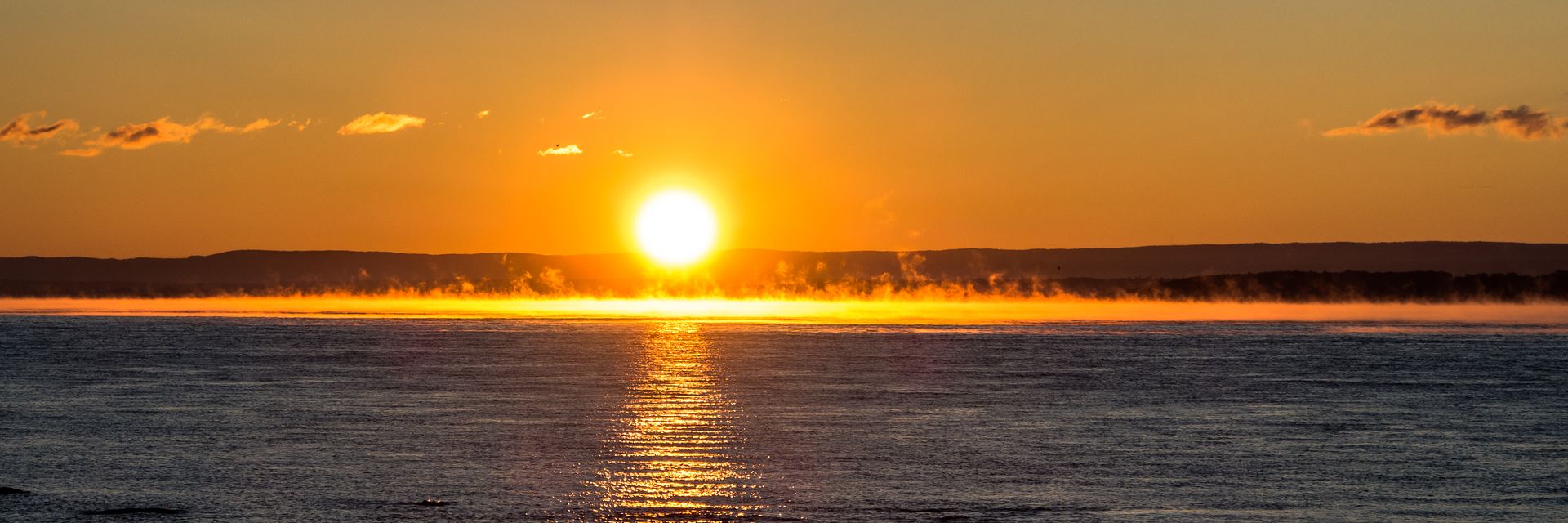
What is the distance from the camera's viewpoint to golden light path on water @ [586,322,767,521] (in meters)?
25.6

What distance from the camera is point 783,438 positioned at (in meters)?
36.7

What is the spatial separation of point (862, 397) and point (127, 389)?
25.0m

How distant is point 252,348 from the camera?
9338cm

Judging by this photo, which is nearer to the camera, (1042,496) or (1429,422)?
(1042,496)

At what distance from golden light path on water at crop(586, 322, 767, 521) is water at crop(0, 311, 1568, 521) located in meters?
0.11

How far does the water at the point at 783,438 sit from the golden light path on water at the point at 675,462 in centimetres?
11

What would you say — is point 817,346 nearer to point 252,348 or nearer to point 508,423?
point 252,348

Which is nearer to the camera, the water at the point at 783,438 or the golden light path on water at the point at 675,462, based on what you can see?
the golden light path on water at the point at 675,462

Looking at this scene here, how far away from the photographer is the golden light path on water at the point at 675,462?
2561 cm

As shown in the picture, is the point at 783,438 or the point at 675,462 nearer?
the point at 675,462

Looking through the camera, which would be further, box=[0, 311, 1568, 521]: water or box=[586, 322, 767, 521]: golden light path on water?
box=[0, 311, 1568, 521]: water

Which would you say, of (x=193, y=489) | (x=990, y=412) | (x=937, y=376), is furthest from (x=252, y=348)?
(x=193, y=489)

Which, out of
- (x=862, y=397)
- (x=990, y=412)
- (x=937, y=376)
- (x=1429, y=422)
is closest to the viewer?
(x=1429, y=422)

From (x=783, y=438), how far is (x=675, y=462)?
5341 millimetres
